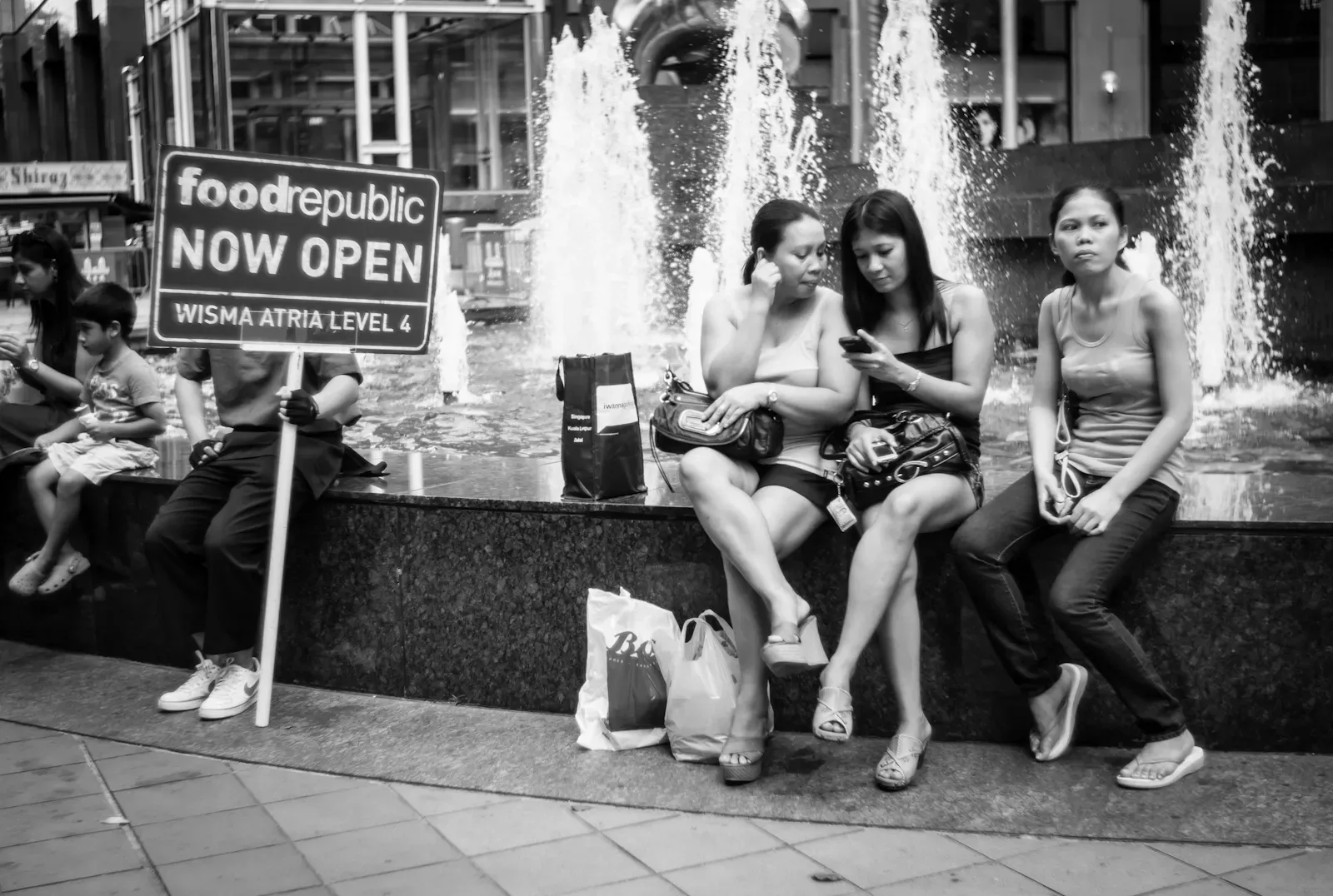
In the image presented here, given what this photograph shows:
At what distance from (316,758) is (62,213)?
9.46m

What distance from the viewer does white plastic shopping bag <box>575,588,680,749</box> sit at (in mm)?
4086

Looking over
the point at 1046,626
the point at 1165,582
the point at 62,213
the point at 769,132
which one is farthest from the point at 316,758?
the point at 769,132

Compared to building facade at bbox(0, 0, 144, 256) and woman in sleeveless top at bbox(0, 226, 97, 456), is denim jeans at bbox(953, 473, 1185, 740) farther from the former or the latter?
building facade at bbox(0, 0, 144, 256)

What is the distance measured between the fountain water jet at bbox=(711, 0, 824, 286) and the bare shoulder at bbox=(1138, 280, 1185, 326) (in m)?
11.7

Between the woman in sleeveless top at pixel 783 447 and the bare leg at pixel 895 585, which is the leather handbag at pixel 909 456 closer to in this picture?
the bare leg at pixel 895 585

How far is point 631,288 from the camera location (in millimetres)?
15789

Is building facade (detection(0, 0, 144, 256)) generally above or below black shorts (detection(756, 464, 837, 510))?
above

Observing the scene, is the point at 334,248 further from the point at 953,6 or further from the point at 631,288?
the point at 953,6

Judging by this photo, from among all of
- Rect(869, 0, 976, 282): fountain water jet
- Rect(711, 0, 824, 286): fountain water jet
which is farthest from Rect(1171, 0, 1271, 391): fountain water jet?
Rect(711, 0, 824, 286): fountain water jet

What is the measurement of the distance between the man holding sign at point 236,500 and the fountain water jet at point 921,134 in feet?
34.8

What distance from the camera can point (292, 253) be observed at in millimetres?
4477

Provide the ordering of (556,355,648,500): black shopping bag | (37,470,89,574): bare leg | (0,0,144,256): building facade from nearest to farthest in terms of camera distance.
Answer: (556,355,648,500): black shopping bag, (37,470,89,574): bare leg, (0,0,144,256): building facade

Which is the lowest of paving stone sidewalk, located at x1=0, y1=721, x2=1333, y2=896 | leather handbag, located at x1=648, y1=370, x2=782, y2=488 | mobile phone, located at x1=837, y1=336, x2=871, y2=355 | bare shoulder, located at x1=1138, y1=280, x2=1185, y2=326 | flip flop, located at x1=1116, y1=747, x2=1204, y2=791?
paving stone sidewalk, located at x1=0, y1=721, x2=1333, y2=896

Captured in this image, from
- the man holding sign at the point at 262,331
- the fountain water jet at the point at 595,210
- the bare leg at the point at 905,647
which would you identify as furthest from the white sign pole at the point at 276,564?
the fountain water jet at the point at 595,210
